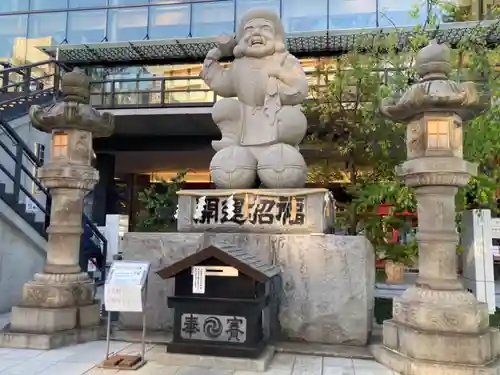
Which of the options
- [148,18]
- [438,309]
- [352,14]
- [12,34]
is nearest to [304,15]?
[352,14]

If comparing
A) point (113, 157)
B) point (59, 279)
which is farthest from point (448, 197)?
point (113, 157)

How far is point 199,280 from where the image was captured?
4.89 metres

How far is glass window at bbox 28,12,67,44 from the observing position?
16984 mm

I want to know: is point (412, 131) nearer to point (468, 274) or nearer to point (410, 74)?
point (410, 74)

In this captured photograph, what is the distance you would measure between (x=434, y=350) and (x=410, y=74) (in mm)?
5384

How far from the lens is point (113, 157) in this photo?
787 inches

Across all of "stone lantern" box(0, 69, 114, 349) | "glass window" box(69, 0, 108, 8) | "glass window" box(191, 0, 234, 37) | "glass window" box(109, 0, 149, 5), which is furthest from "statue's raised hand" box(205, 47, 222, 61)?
"glass window" box(69, 0, 108, 8)

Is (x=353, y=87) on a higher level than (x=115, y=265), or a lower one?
higher

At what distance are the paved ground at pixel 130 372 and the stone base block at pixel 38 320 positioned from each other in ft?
1.05

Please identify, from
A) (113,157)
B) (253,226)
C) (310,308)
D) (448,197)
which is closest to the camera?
(448,197)

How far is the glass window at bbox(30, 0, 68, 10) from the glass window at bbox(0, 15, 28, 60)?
558mm

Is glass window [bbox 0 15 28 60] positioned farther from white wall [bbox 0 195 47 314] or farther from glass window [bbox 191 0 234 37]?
white wall [bbox 0 195 47 314]

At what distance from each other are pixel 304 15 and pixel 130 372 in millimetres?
13727

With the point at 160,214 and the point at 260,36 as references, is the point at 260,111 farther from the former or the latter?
the point at 160,214
